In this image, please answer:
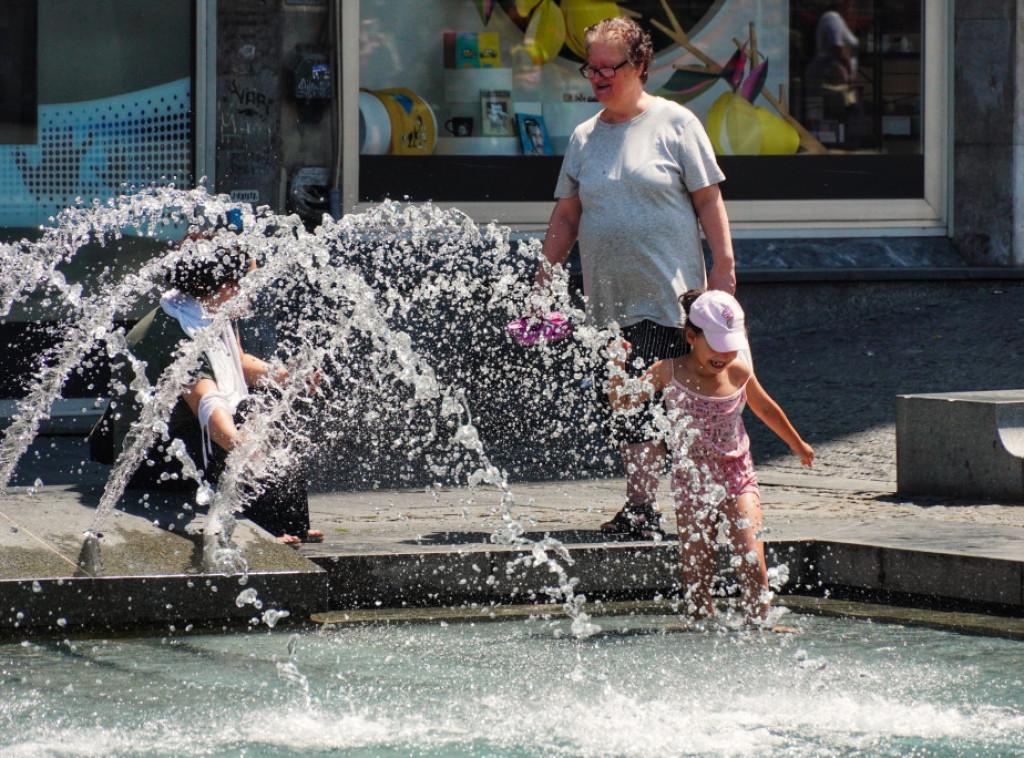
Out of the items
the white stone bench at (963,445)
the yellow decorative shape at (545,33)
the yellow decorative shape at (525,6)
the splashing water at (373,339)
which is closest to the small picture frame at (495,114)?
the yellow decorative shape at (545,33)

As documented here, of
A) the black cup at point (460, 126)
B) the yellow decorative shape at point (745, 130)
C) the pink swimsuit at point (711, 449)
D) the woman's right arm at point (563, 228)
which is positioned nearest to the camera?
the pink swimsuit at point (711, 449)

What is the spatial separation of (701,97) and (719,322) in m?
7.01

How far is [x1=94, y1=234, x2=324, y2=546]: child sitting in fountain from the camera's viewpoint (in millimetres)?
5375

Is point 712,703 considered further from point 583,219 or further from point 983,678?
point 583,219

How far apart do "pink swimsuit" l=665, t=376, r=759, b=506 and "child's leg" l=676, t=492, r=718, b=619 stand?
0.10 ft

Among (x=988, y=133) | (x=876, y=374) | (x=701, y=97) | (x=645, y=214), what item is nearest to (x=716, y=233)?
(x=645, y=214)

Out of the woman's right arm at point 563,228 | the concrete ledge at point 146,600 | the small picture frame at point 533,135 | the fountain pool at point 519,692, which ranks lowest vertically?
the fountain pool at point 519,692

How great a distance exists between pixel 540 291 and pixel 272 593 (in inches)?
57.3

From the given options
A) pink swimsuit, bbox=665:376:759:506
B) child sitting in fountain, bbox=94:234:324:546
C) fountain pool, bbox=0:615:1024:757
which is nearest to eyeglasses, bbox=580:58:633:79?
pink swimsuit, bbox=665:376:759:506

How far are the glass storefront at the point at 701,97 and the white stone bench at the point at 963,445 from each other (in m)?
4.52

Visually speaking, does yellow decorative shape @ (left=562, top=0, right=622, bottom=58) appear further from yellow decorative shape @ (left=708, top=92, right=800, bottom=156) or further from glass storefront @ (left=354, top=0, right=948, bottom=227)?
yellow decorative shape @ (left=708, top=92, right=800, bottom=156)

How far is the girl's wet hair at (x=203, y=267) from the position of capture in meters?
5.48

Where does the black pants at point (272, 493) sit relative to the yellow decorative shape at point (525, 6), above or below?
below

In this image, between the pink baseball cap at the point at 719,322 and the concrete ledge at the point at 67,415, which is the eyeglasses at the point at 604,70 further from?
the concrete ledge at the point at 67,415
